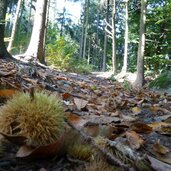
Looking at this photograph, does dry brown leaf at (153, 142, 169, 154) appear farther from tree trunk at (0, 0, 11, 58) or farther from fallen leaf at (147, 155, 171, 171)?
tree trunk at (0, 0, 11, 58)

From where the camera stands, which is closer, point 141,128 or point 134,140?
point 134,140

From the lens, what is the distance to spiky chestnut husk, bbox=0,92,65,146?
1.39 m

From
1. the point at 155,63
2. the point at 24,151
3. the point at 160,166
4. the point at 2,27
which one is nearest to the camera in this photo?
the point at 24,151

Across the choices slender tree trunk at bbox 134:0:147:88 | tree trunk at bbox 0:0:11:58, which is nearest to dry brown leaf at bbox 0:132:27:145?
tree trunk at bbox 0:0:11:58

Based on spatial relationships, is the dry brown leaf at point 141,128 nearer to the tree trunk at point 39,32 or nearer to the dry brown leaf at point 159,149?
the dry brown leaf at point 159,149

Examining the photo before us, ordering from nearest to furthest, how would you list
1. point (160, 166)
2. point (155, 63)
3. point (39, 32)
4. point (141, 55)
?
point (160, 166), point (39, 32), point (141, 55), point (155, 63)

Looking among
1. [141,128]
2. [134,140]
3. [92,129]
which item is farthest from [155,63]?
[92,129]

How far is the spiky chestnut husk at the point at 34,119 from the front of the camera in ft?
4.55

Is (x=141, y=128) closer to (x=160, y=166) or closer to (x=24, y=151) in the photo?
(x=160, y=166)

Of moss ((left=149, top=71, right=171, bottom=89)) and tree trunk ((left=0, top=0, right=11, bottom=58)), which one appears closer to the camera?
tree trunk ((left=0, top=0, right=11, bottom=58))

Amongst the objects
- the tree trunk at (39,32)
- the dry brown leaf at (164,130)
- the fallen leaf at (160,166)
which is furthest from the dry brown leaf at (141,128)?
the tree trunk at (39,32)

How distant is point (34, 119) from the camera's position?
4.55 feet

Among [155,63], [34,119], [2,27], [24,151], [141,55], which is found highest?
[2,27]

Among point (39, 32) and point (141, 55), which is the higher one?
point (39, 32)
